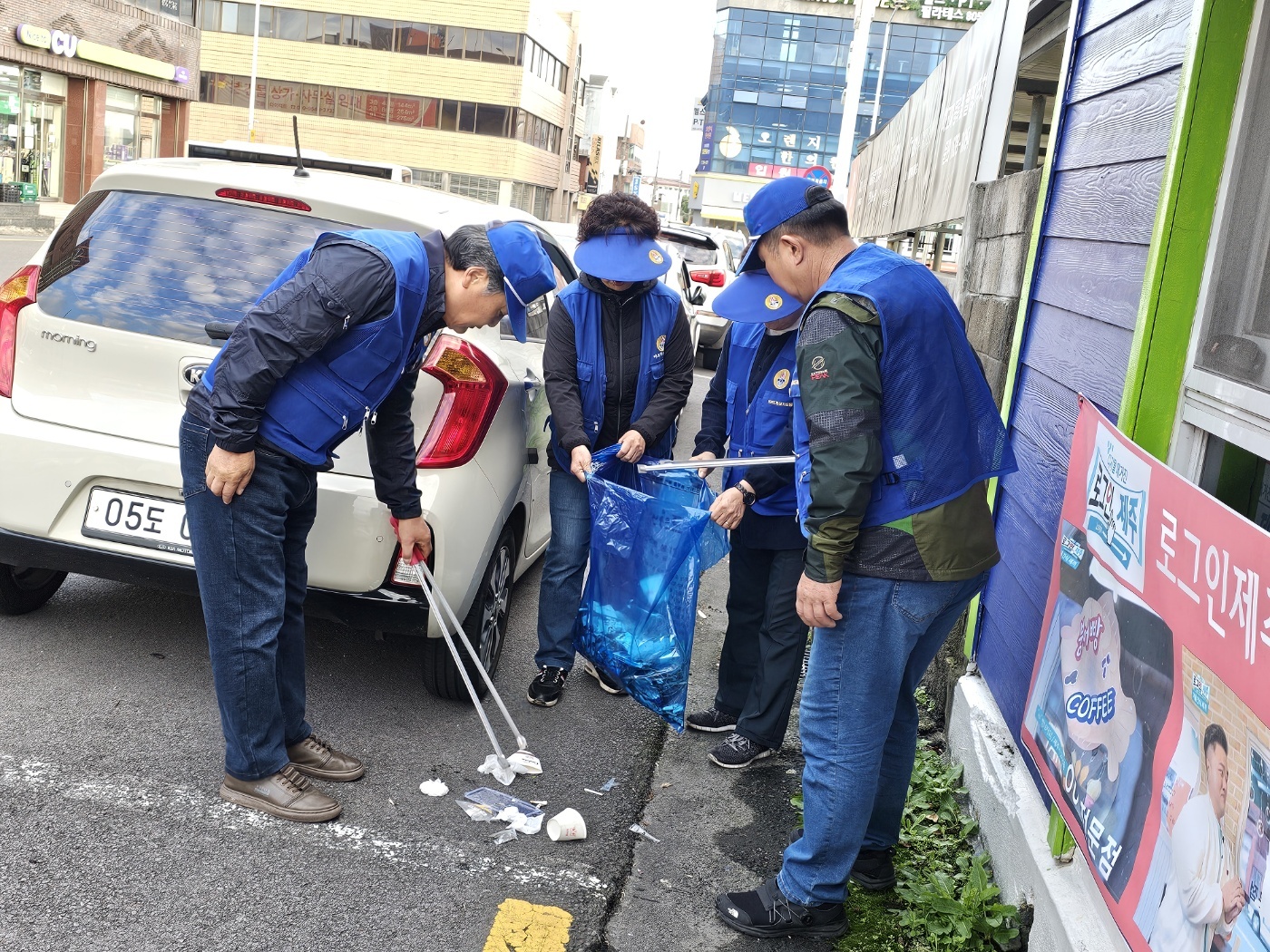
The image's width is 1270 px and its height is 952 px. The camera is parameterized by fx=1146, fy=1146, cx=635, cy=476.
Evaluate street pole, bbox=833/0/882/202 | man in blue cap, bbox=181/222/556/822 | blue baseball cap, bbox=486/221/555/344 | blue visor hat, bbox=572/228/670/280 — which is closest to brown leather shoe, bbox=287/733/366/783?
man in blue cap, bbox=181/222/556/822

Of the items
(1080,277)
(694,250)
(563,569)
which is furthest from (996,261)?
(694,250)

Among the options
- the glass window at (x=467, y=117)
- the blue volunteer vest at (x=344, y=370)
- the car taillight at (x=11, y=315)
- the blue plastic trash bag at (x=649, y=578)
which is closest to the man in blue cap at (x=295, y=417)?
the blue volunteer vest at (x=344, y=370)

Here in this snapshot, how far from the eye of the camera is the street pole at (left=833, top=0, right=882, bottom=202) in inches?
640

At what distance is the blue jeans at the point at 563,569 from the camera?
4.20m

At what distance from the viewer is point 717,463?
3684 mm

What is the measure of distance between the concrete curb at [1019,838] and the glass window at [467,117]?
188 ft

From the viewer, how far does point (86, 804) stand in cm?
315

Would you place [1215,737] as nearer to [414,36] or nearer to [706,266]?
[706,266]

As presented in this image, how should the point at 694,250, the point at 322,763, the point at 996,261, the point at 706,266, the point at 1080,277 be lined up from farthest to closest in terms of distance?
the point at 694,250 < the point at 706,266 < the point at 996,261 < the point at 322,763 < the point at 1080,277

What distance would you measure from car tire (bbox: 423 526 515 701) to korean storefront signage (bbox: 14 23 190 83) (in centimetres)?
3120

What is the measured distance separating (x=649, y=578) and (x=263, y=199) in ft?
5.81

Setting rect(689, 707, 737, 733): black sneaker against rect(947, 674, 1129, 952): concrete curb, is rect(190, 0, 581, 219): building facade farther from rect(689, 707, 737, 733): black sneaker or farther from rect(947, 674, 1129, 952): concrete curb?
rect(947, 674, 1129, 952): concrete curb

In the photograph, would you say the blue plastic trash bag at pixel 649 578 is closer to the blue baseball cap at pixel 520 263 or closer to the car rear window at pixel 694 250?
the blue baseball cap at pixel 520 263

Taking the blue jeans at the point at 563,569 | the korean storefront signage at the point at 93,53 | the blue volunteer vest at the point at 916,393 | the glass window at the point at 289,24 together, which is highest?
the glass window at the point at 289,24
